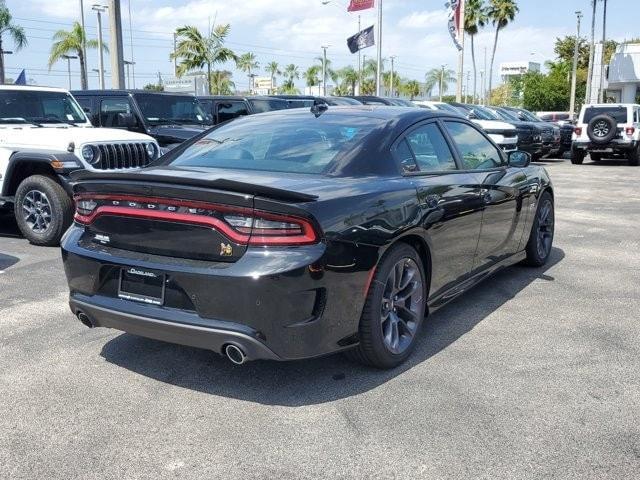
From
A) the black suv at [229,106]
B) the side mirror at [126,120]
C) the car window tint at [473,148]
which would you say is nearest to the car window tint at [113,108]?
the side mirror at [126,120]

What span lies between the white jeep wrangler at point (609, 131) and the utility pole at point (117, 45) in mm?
13466

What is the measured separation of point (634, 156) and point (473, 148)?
57.1 ft

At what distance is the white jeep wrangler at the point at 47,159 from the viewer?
24.2 feet

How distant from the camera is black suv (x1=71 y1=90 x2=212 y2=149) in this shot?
10.5 m

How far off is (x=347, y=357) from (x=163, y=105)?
831 centimetres

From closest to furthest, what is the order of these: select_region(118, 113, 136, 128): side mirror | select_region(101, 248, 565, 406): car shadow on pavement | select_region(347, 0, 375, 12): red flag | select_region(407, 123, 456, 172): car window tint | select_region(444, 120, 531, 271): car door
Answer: select_region(101, 248, 565, 406): car shadow on pavement < select_region(407, 123, 456, 172): car window tint < select_region(444, 120, 531, 271): car door < select_region(118, 113, 136, 128): side mirror < select_region(347, 0, 375, 12): red flag

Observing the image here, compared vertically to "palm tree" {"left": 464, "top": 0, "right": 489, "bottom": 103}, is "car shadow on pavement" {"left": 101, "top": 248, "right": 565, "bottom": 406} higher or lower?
lower

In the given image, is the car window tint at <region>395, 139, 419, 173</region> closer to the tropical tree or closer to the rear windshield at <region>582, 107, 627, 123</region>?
the rear windshield at <region>582, 107, 627, 123</region>

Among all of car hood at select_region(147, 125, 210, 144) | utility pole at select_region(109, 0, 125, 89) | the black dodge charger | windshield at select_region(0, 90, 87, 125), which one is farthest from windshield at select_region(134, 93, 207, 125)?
the black dodge charger

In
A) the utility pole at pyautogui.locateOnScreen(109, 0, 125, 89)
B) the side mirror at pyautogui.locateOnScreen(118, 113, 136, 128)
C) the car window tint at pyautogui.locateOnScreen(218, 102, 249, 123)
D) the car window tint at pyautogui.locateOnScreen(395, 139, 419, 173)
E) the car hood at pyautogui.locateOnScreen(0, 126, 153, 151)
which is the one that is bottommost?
the car window tint at pyautogui.locateOnScreen(395, 139, 419, 173)

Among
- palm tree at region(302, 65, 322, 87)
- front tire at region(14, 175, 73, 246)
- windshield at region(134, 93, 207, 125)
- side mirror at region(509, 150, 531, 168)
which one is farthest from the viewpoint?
palm tree at region(302, 65, 322, 87)

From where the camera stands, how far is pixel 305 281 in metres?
3.16

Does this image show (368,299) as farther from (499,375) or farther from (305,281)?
(499,375)

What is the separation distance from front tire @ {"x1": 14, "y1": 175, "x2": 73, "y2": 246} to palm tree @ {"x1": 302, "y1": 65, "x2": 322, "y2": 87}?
67172mm
